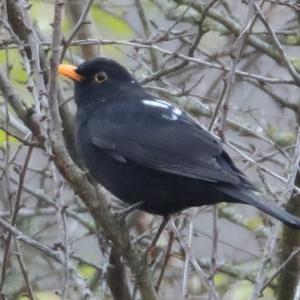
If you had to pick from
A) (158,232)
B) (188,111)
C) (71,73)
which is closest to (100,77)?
Answer: (71,73)

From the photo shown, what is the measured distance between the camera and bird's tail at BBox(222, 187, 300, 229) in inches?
163

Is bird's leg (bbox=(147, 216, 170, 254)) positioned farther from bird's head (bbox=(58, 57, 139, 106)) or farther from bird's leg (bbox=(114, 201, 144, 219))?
bird's head (bbox=(58, 57, 139, 106))

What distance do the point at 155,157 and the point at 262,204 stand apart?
2.17 feet

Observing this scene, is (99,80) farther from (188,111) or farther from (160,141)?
(188,111)

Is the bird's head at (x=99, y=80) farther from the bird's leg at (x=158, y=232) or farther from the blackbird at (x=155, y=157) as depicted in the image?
the bird's leg at (x=158, y=232)

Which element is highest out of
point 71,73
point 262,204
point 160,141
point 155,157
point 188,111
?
point 188,111

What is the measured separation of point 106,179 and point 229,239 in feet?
13.1

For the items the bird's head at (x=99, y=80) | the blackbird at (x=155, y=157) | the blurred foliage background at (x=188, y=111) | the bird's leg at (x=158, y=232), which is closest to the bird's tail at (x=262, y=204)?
the blackbird at (x=155, y=157)

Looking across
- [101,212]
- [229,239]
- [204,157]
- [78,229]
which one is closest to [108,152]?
[204,157]

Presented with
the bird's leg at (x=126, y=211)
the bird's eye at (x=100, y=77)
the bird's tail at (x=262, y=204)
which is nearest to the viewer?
the bird's tail at (x=262, y=204)

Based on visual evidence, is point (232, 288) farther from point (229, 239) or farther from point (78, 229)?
point (229, 239)

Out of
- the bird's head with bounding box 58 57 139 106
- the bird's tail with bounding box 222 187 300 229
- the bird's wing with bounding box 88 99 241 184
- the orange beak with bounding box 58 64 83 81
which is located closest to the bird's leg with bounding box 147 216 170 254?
the bird's wing with bounding box 88 99 241 184

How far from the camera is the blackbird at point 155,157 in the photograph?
4.65 m

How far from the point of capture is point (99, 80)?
531cm
